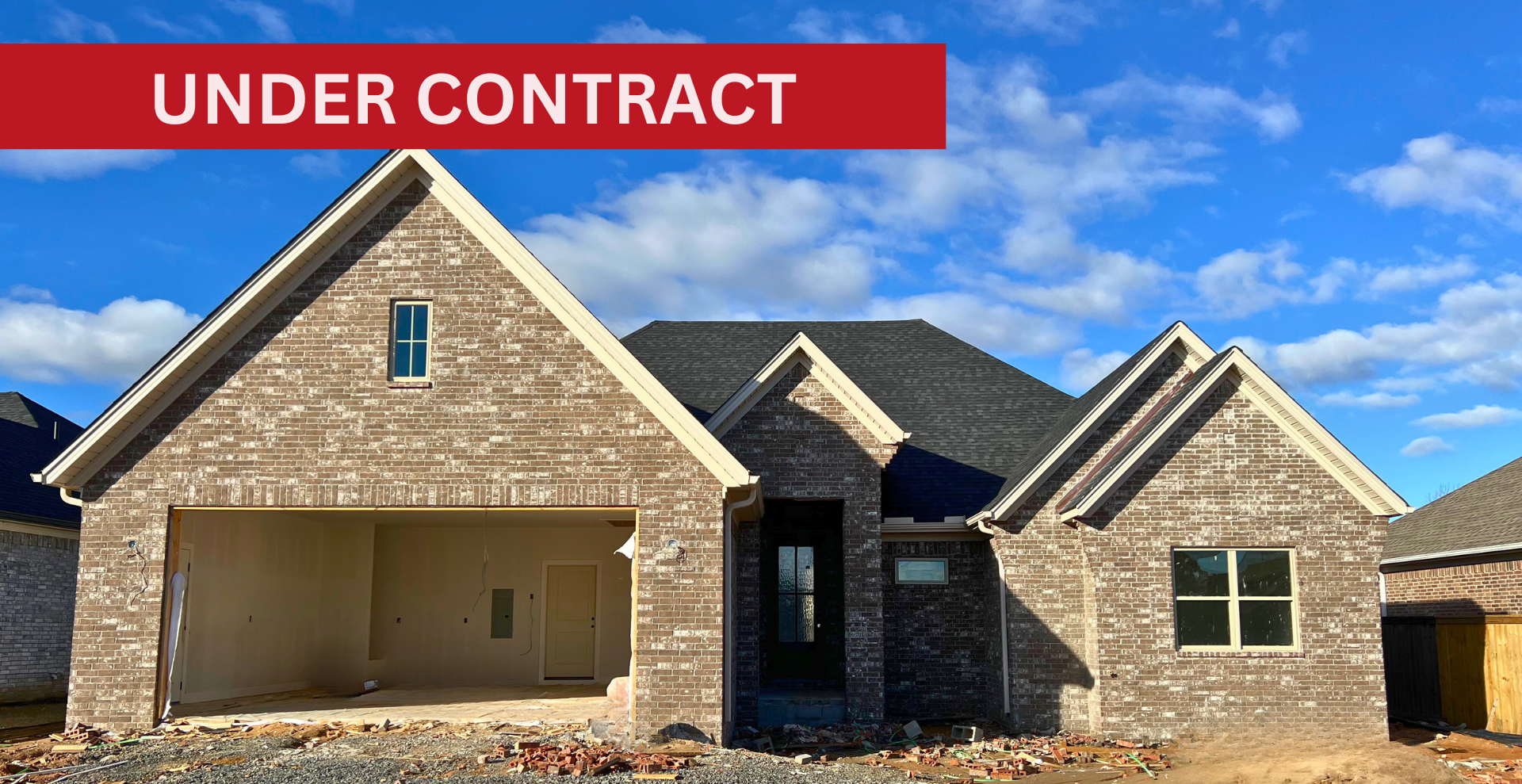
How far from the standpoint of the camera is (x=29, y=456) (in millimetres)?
23500

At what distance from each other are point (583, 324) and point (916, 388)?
9.71 m

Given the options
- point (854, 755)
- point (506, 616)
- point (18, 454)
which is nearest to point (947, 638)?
point (854, 755)

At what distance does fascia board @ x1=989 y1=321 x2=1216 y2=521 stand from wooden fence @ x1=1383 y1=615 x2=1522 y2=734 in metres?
6.09

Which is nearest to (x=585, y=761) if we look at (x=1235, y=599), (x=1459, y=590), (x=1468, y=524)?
(x=1235, y=599)

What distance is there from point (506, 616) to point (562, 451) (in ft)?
31.0

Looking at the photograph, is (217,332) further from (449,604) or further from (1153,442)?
(1153,442)

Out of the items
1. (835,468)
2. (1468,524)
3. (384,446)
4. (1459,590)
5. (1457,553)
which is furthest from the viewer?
(1468,524)

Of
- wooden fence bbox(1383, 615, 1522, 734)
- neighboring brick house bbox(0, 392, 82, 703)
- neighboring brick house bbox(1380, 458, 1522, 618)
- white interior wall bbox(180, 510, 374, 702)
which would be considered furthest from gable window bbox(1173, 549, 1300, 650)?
neighboring brick house bbox(0, 392, 82, 703)

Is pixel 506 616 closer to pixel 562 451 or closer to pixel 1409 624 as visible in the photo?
pixel 562 451

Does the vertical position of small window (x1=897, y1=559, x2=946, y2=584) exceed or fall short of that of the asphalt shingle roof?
it falls short

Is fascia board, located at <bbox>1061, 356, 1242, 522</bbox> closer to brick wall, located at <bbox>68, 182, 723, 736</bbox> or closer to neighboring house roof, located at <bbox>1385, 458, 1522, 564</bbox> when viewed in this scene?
brick wall, located at <bbox>68, 182, 723, 736</bbox>

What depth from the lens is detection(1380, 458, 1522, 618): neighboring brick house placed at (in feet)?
70.6

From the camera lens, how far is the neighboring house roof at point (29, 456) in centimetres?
2098

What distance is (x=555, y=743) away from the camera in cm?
1384
